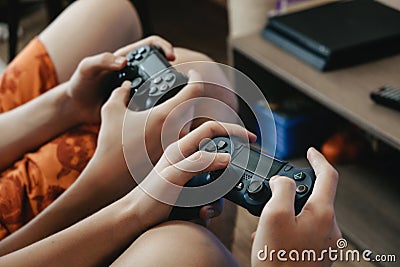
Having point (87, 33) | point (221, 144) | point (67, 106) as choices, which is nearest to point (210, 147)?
point (221, 144)

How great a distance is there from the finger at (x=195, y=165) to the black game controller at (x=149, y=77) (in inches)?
6.1

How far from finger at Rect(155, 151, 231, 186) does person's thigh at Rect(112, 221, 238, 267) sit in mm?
57

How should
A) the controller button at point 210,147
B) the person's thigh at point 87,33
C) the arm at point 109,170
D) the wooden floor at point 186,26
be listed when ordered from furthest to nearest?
1. the wooden floor at point 186,26
2. the person's thigh at point 87,33
3. the arm at point 109,170
4. the controller button at point 210,147

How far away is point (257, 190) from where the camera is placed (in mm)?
583

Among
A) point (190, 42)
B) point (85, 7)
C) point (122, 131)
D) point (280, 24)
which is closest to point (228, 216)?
point (122, 131)

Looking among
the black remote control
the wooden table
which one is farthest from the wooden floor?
the black remote control

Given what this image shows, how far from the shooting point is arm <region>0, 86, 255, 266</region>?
637 millimetres

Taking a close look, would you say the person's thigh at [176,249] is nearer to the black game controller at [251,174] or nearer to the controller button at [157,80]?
the black game controller at [251,174]

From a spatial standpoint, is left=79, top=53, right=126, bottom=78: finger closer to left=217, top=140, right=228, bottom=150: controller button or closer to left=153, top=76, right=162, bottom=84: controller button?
left=153, top=76, right=162, bottom=84: controller button

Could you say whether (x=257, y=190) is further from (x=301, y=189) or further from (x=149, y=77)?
(x=149, y=77)

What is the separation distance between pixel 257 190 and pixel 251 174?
0.09ft

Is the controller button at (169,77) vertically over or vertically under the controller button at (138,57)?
over

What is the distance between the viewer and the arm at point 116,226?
0.64 m

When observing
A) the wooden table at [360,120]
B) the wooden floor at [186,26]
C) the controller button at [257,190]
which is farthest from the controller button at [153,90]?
the wooden floor at [186,26]
